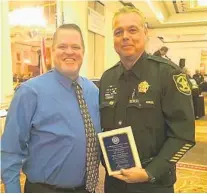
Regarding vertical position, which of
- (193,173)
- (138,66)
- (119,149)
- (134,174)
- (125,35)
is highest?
(125,35)

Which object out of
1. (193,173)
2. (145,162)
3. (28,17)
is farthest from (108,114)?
(28,17)

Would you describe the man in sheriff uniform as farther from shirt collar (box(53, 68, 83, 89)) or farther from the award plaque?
shirt collar (box(53, 68, 83, 89))

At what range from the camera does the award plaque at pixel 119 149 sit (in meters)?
1.22

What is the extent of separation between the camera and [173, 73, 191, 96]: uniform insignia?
1.29 meters

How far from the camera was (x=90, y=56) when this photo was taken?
655 centimetres

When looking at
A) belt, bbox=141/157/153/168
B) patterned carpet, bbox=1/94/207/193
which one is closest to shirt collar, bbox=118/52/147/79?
belt, bbox=141/157/153/168

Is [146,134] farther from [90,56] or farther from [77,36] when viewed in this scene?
[90,56]

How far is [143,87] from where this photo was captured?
53.2 inches

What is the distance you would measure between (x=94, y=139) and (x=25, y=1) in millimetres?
3406

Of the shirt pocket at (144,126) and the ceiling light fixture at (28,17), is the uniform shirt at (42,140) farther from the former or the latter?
the ceiling light fixture at (28,17)

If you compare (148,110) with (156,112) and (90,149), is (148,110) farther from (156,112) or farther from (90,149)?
(90,149)

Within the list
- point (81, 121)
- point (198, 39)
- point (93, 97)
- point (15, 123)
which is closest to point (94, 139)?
point (81, 121)

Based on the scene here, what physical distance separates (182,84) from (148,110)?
0.20 metres

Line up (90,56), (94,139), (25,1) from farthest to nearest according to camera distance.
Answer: (90,56)
(25,1)
(94,139)
